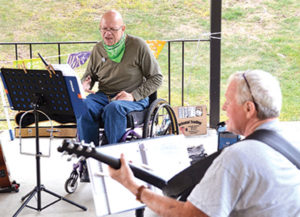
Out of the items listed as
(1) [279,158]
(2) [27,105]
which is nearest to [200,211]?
(1) [279,158]

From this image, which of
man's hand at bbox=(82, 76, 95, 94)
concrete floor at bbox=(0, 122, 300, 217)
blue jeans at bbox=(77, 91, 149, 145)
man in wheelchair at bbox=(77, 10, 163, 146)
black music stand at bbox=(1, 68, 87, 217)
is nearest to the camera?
black music stand at bbox=(1, 68, 87, 217)

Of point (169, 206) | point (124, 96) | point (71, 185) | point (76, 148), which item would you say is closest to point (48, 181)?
point (71, 185)

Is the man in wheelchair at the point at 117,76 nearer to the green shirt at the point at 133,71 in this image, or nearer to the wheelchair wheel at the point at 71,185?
the green shirt at the point at 133,71

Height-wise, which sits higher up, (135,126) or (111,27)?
(111,27)

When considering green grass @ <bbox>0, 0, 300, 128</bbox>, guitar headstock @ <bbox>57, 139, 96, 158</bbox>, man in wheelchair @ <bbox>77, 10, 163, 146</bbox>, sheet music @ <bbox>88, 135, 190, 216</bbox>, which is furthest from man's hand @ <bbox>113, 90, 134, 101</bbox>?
green grass @ <bbox>0, 0, 300, 128</bbox>

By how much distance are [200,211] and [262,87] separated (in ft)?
1.36

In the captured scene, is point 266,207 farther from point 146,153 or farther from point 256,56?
point 256,56

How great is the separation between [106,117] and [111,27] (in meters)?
0.67

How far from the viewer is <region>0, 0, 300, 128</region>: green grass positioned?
26.5 feet

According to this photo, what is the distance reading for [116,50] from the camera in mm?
2967

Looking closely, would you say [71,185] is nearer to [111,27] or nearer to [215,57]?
[111,27]

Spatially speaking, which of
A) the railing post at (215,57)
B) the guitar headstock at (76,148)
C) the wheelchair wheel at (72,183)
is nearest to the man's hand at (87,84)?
the wheelchair wheel at (72,183)

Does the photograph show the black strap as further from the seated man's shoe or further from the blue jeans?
the seated man's shoe

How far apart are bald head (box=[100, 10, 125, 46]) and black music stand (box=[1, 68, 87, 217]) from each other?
2.36ft
